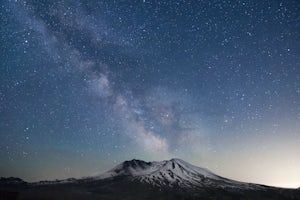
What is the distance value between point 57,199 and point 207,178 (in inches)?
4128

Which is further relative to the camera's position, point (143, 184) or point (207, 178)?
point (207, 178)

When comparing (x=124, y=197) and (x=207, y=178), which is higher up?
(x=207, y=178)

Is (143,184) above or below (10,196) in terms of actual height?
above

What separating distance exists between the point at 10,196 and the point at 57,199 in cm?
9844

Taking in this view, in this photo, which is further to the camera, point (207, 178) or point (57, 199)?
point (207, 178)

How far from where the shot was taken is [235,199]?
125062 mm

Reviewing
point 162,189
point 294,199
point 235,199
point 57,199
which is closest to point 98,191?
point 162,189

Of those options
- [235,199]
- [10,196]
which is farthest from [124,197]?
[10,196]

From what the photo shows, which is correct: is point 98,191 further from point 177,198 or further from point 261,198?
point 261,198

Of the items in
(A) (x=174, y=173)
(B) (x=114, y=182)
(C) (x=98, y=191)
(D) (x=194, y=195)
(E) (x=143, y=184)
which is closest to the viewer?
(D) (x=194, y=195)

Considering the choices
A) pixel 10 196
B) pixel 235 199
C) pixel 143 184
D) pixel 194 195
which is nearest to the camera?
pixel 10 196

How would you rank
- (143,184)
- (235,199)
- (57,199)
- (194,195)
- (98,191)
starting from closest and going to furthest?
1. (57,199)
2. (235,199)
3. (194,195)
4. (98,191)
5. (143,184)

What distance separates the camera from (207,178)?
186m

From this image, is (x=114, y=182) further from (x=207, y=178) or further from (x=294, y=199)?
(x=294, y=199)
